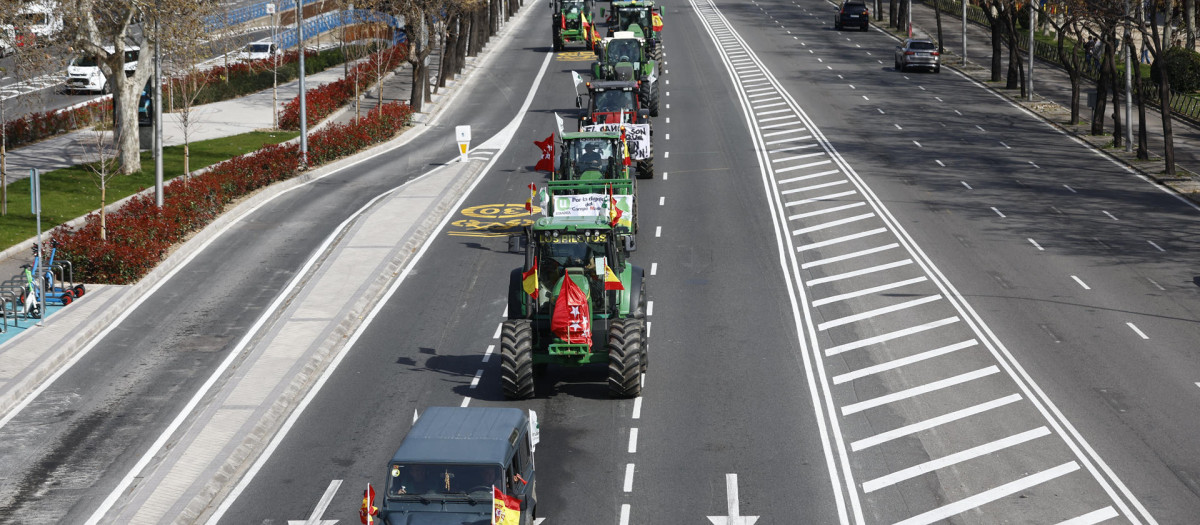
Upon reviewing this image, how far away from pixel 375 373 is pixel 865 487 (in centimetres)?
1073

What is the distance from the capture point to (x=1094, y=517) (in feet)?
60.4

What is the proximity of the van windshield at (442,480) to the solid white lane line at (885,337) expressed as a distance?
498 inches

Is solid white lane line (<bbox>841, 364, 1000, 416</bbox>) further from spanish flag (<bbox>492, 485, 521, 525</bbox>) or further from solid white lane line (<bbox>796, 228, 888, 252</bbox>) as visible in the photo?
solid white lane line (<bbox>796, 228, 888, 252</bbox>)

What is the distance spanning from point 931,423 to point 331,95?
45.4 metres

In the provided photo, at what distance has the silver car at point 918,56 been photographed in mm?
71500

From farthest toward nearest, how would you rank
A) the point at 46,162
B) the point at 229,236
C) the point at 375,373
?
1. the point at 46,162
2. the point at 229,236
3. the point at 375,373

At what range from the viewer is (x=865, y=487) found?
19.7 metres

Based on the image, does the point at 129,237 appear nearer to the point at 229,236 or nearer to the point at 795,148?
the point at 229,236

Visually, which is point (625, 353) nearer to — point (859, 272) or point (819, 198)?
point (859, 272)

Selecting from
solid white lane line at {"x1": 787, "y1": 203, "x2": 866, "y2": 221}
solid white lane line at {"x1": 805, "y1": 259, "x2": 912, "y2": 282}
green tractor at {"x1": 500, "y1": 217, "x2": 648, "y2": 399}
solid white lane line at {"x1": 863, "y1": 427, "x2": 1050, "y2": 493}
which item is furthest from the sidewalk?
green tractor at {"x1": 500, "y1": 217, "x2": 648, "y2": 399}

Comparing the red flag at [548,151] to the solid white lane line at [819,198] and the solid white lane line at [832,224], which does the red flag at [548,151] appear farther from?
the solid white lane line at [832,224]

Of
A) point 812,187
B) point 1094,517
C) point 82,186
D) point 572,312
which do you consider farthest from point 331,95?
point 1094,517

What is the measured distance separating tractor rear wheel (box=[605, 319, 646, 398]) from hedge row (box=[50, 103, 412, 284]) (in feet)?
51.4

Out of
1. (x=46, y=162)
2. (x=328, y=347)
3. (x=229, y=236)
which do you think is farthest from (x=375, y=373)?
(x=46, y=162)
